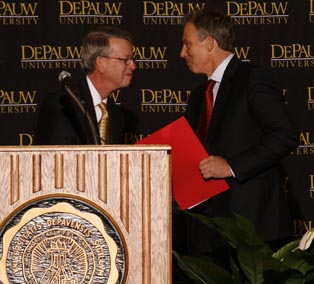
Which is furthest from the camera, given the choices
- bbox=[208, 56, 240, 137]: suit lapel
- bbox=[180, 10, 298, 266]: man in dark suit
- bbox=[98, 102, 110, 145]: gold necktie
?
bbox=[98, 102, 110, 145]: gold necktie

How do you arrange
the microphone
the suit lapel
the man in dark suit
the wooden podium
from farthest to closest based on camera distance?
1. the suit lapel
2. the man in dark suit
3. the microphone
4. the wooden podium

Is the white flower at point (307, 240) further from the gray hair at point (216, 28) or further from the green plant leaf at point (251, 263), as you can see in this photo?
the gray hair at point (216, 28)

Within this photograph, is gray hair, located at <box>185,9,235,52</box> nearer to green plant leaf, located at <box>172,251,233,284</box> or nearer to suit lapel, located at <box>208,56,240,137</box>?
suit lapel, located at <box>208,56,240,137</box>

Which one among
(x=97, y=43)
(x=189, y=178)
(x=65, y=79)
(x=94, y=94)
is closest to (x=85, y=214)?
(x=65, y=79)

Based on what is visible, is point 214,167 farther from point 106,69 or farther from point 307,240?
point 307,240

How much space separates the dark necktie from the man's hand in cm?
27

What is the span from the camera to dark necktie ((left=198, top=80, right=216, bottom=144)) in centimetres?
430

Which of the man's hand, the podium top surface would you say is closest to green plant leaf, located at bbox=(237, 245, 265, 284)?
the podium top surface

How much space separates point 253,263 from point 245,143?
165cm

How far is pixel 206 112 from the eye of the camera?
4.34 metres

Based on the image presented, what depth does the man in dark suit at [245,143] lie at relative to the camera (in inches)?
162

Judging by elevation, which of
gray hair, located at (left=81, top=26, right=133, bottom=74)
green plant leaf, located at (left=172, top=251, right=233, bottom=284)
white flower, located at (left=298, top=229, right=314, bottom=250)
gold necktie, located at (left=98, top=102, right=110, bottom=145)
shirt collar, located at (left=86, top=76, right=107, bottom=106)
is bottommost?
green plant leaf, located at (left=172, top=251, right=233, bottom=284)

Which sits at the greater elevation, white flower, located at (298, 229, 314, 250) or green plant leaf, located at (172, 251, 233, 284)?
white flower, located at (298, 229, 314, 250)

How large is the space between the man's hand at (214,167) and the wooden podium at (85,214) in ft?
3.91
